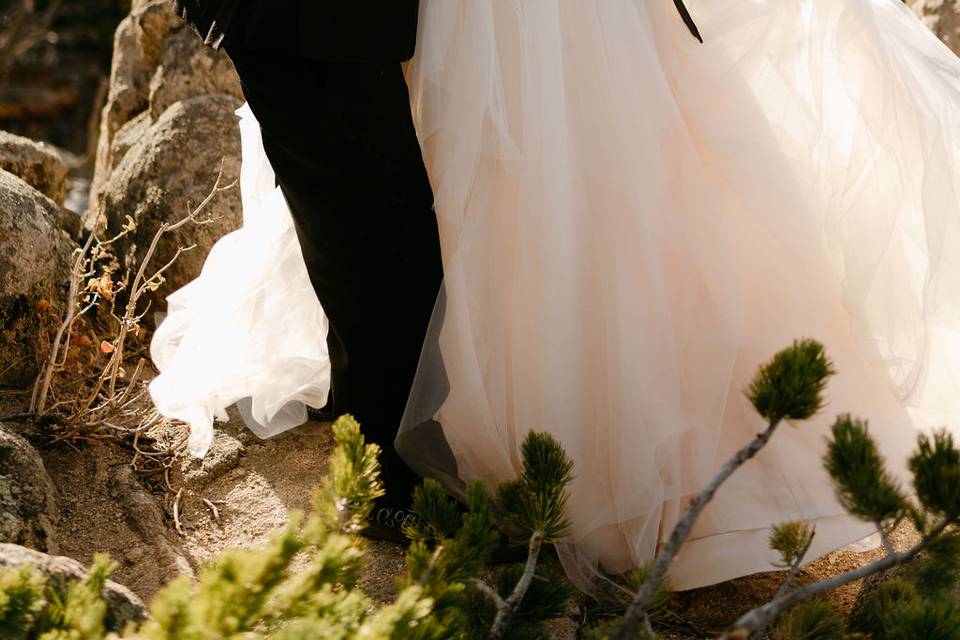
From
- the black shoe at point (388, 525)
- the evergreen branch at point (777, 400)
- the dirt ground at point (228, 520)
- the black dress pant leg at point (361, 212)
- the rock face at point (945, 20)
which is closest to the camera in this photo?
the evergreen branch at point (777, 400)

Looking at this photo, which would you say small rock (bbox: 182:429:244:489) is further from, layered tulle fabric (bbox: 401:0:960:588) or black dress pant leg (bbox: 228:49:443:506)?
layered tulle fabric (bbox: 401:0:960:588)

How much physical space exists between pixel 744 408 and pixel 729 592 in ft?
1.22

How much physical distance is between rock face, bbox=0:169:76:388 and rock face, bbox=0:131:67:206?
1.51 feet

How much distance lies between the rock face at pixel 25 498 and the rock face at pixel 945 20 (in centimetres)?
308

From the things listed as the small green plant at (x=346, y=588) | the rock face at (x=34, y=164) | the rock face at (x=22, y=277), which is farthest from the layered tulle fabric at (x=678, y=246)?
the rock face at (x=34, y=164)

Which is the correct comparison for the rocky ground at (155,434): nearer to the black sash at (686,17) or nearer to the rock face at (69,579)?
the rock face at (69,579)

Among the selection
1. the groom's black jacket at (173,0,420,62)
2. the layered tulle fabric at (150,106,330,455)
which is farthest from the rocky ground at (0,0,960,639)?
the groom's black jacket at (173,0,420,62)

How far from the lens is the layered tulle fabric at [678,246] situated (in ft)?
5.76

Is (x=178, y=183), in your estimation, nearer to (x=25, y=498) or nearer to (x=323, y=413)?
(x=323, y=413)

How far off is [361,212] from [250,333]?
73 cm

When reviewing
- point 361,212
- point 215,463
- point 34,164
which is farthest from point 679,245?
point 34,164

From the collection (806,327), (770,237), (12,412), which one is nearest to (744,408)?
(806,327)

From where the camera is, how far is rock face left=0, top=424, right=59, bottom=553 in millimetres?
1770

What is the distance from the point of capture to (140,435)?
2346mm
